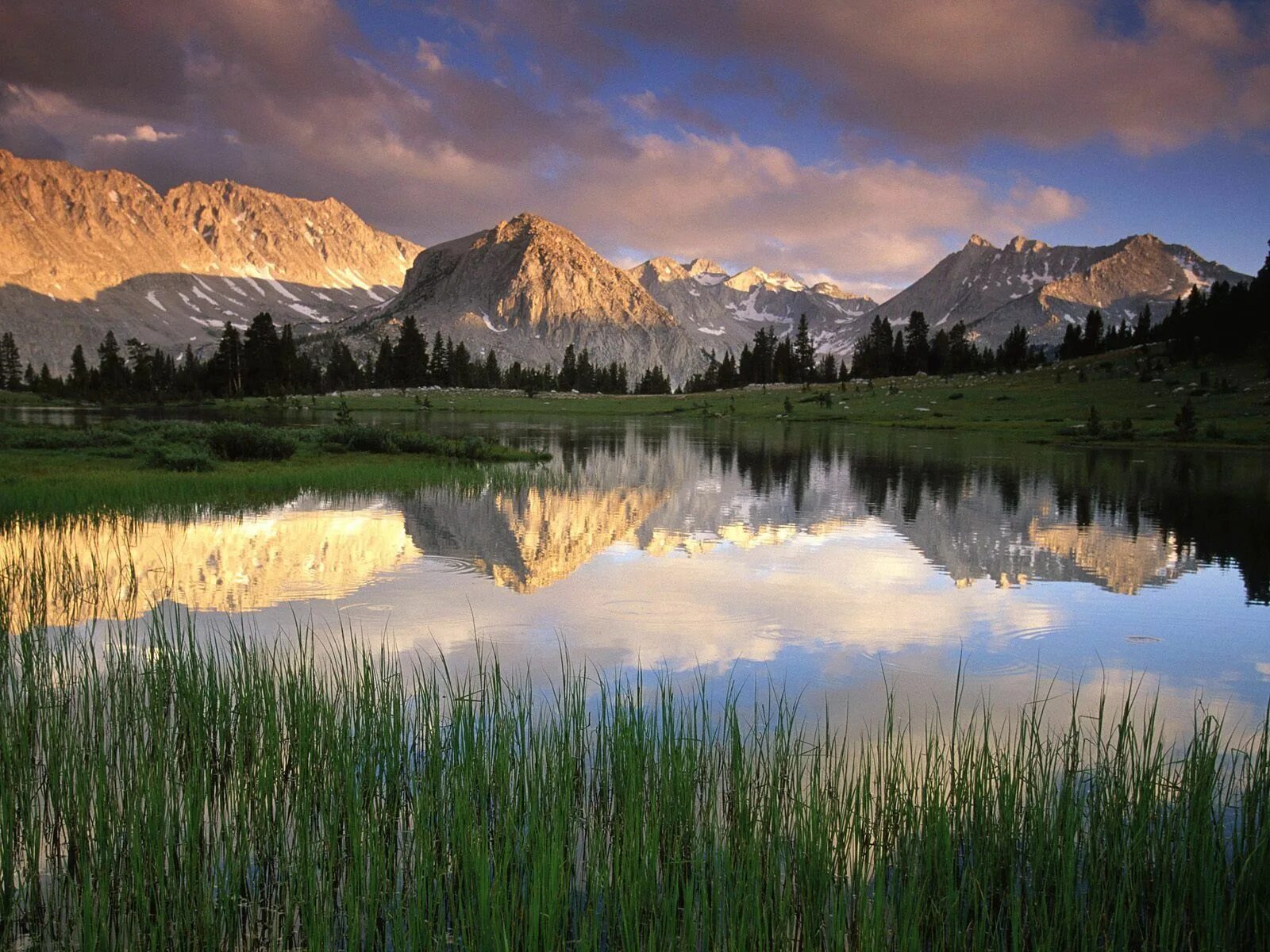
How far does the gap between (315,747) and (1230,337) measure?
94.0 metres

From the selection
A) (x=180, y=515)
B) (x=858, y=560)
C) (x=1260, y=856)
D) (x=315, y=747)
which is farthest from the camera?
(x=180, y=515)

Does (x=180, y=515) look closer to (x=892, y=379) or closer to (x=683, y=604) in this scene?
(x=683, y=604)

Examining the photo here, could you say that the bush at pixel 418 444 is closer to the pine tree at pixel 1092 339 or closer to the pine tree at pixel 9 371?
the pine tree at pixel 1092 339

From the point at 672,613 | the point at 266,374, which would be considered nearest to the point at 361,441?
the point at 672,613

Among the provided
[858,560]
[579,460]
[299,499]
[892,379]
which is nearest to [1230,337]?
[892,379]

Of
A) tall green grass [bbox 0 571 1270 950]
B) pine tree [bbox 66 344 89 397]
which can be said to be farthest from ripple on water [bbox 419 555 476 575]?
pine tree [bbox 66 344 89 397]

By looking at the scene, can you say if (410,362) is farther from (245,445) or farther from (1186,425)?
(1186,425)

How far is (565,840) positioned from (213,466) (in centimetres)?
2985

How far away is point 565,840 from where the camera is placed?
607 centimetres

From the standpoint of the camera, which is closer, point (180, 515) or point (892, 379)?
point (180, 515)

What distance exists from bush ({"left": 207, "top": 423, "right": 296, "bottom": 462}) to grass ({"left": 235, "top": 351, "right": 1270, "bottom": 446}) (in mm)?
50525

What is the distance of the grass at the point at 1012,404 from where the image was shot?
206 feet

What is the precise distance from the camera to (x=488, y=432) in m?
68.1

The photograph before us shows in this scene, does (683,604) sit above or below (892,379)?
below
